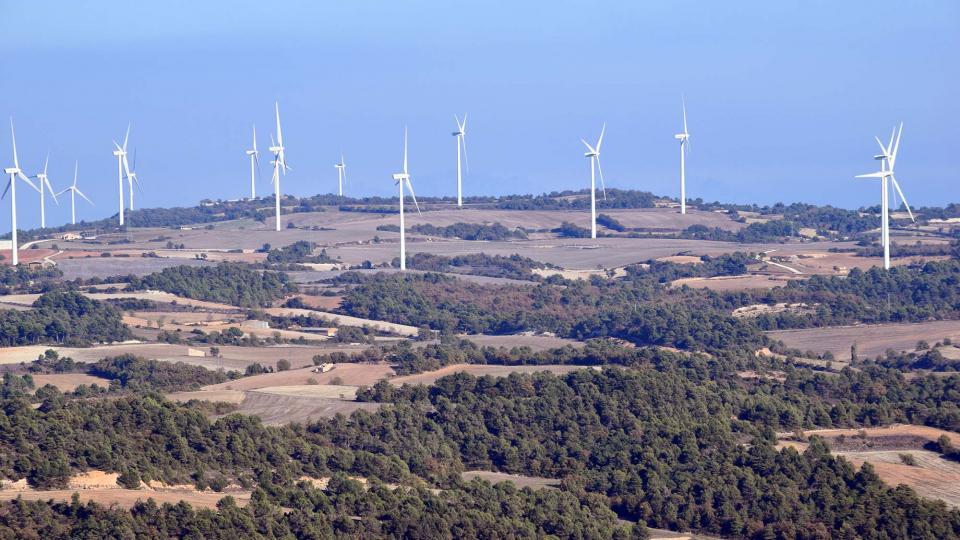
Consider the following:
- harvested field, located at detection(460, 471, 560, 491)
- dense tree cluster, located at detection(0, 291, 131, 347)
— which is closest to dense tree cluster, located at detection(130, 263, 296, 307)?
dense tree cluster, located at detection(0, 291, 131, 347)

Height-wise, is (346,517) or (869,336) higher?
(346,517)

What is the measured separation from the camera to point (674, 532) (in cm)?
7706

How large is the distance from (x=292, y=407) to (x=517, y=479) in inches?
645

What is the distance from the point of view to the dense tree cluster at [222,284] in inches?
6565

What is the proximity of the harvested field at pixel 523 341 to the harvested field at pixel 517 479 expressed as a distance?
49958 mm

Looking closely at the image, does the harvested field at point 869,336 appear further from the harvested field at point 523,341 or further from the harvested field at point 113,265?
the harvested field at point 113,265

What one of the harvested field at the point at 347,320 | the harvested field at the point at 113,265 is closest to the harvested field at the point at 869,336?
the harvested field at the point at 347,320

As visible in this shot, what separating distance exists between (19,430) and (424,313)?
8872cm

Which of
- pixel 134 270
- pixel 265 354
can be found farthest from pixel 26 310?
pixel 134 270

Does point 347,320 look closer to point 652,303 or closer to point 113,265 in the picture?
point 652,303

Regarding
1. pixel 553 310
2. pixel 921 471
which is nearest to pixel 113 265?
pixel 553 310

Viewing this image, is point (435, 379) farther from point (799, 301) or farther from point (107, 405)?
point (799, 301)

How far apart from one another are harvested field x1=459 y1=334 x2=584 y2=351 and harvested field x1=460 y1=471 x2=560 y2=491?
49958 mm

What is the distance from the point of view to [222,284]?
566ft
